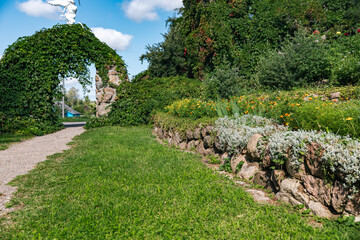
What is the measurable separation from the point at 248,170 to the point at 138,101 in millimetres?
9180

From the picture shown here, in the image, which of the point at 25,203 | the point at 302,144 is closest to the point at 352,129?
the point at 302,144

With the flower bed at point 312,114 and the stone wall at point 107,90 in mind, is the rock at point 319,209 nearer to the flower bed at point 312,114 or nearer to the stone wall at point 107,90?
the flower bed at point 312,114

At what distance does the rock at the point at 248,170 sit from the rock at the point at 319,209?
3.87ft

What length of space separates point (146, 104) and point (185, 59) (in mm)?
6173

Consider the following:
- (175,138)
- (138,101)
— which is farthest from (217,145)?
(138,101)

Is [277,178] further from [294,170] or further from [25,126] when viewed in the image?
[25,126]

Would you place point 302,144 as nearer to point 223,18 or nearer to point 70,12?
point 223,18

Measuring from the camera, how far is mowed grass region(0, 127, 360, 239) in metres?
2.60

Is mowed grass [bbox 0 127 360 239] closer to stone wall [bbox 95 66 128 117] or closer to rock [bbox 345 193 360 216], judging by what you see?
rock [bbox 345 193 360 216]

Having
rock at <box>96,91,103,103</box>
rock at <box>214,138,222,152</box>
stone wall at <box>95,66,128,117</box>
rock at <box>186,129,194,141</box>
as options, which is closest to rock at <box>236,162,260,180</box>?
rock at <box>214,138,222,152</box>

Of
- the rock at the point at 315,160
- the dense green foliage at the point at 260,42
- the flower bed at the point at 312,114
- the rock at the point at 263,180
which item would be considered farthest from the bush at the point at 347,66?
the rock at the point at 315,160

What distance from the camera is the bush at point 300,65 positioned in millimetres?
9188

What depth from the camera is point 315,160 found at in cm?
299

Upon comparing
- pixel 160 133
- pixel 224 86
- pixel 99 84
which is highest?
pixel 99 84
